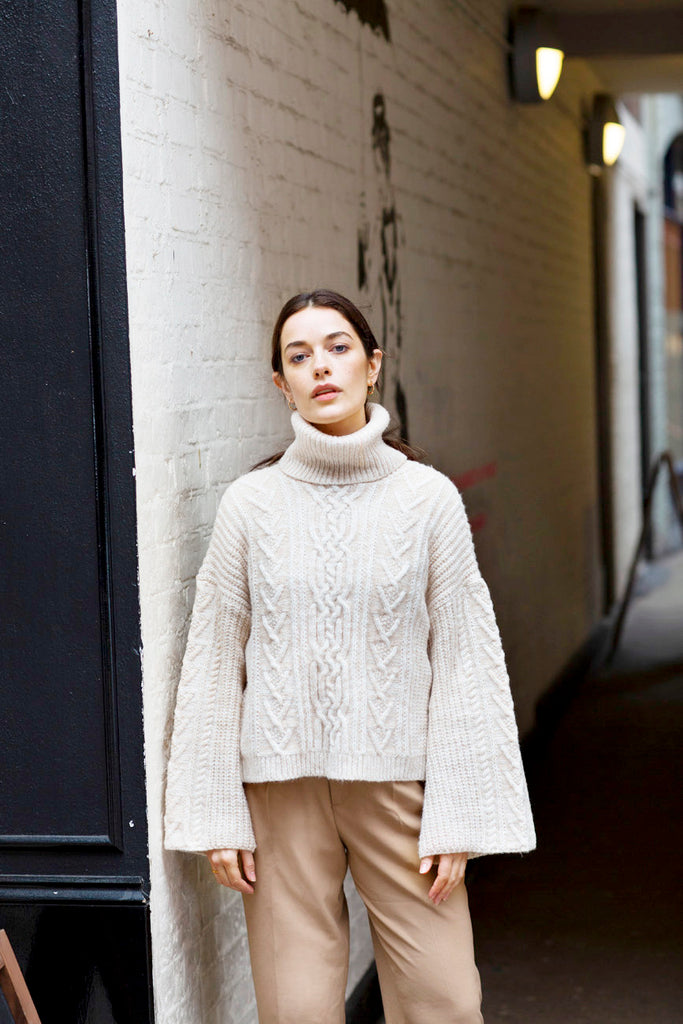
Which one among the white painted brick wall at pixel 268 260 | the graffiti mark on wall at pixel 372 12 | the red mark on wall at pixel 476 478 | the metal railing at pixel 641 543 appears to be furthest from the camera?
the metal railing at pixel 641 543

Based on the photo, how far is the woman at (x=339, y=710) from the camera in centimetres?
253

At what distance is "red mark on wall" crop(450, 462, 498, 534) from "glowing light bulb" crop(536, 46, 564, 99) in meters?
1.80

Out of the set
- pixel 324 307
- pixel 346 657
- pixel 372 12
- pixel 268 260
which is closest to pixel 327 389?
pixel 324 307

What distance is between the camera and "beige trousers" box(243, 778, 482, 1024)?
2.57m

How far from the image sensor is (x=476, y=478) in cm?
570

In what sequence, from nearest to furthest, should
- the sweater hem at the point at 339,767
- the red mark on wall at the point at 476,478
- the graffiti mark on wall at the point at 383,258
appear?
1. the sweater hem at the point at 339,767
2. the graffiti mark on wall at the point at 383,258
3. the red mark on wall at the point at 476,478

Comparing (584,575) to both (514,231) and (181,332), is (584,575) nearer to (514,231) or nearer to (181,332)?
(514,231)

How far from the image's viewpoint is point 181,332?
2.79m

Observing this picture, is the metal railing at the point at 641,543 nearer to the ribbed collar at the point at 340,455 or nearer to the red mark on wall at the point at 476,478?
the red mark on wall at the point at 476,478

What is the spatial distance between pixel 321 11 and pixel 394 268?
0.93m

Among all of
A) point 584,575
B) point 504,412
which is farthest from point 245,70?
point 584,575

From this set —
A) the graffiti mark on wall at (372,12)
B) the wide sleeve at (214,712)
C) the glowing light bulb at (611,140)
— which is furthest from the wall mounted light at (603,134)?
the wide sleeve at (214,712)

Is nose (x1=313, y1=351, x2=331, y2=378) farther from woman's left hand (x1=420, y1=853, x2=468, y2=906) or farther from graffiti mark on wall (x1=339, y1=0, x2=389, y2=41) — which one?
graffiti mark on wall (x1=339, y1=0, x2=389, y2=41)

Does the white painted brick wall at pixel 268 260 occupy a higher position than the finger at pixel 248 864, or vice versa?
the white painted brick wall at pixel 268 260
